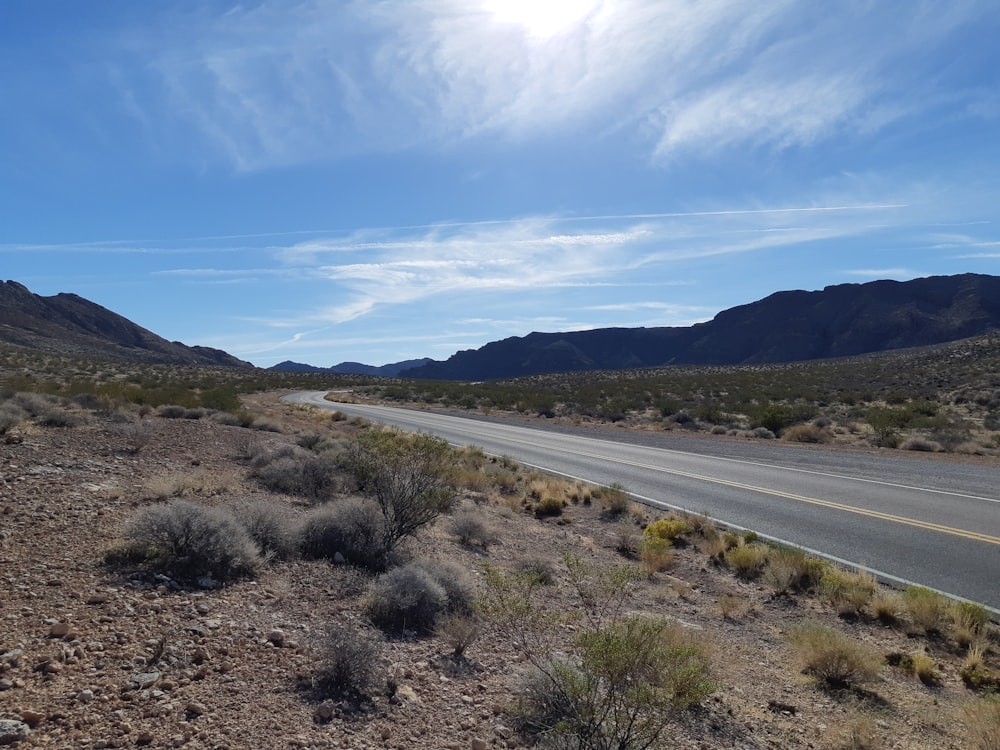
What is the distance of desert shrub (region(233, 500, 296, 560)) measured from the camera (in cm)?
709

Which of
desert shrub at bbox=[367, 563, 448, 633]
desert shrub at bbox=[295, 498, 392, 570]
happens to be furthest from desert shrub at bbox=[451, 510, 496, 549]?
desert shrub at bbox=[367, 563, 448, 633]

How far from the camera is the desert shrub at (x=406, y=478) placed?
8.62 meters

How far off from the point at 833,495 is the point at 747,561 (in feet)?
17.4

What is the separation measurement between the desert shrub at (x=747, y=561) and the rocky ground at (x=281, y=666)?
16.9 inches

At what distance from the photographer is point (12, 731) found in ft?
11.1

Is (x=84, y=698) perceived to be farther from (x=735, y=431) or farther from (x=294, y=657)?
(x=735, y=431)

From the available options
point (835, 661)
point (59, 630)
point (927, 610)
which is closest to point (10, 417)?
point (59, 630)

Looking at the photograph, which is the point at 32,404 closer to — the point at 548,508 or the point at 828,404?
the point at 548,508

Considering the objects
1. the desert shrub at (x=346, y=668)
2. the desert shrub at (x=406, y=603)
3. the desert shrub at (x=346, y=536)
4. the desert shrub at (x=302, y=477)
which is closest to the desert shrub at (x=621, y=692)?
the desert shrub at (x=346, y=668)

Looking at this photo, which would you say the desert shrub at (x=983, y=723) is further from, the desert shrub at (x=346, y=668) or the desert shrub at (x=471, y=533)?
the desert shrub at (x=471, y=533)

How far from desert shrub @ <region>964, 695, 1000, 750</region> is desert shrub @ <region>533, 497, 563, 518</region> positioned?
27.2ft

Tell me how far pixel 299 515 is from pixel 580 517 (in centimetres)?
565

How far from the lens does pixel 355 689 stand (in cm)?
446

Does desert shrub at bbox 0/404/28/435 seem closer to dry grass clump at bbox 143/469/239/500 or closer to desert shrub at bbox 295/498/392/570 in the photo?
dry grass clump at bbox 143/469/239/500
